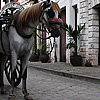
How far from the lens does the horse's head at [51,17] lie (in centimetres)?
566

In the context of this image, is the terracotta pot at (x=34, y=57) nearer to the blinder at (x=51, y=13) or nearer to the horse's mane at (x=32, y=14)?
the horse's mane at (x=32, y=14)

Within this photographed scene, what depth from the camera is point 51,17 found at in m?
5.73

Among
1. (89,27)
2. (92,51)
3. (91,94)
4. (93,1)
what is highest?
(93,1)

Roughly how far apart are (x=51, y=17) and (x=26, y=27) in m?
0.66

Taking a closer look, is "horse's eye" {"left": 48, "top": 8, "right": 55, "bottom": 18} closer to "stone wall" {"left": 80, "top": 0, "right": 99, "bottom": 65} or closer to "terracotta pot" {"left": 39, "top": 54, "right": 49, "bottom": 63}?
"stone wall" {"left": 80, "top": 0, "right": 99, "bottom": 65}

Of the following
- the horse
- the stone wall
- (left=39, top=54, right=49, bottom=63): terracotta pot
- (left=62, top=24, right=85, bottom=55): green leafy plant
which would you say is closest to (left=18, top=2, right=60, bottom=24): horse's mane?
the horse

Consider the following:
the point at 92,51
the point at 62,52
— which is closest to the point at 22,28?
the point at 92,51

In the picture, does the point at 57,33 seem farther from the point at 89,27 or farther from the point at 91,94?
the point at 89,27

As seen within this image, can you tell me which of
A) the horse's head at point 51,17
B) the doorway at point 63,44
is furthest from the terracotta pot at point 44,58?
the horse's head at point 51,17

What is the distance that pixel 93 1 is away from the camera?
14930 mm

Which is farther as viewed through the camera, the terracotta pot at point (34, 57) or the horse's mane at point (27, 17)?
the terracotta pot at point (34, 57)

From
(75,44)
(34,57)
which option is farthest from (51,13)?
(34,57)

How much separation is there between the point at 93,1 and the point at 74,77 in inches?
218

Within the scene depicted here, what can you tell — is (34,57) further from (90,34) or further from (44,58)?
(90,34)
